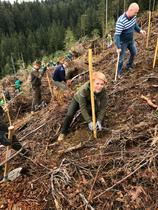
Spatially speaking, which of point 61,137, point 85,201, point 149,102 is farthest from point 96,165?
point 149,102

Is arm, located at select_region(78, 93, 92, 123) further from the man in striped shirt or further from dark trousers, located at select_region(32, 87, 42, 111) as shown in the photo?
dark trousers, located at select_region(32, 87, 42, 111)

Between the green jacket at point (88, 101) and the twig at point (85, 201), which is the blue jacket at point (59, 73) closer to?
the green jacket at point (88, 101)

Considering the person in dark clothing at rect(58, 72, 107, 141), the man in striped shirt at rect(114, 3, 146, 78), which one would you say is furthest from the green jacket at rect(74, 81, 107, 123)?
the man in striped shirt at rect(114, 3, 146, 78)

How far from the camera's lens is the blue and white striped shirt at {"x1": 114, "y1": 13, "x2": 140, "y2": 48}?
5.86m

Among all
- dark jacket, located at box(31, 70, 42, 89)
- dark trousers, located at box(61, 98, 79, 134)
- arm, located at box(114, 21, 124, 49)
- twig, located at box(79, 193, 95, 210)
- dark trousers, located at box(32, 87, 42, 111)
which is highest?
arm, located at box(114, 21, 124, 49)

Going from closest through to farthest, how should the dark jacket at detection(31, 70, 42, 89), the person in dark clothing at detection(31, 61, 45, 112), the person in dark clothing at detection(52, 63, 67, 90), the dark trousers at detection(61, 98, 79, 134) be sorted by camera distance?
the dark trousers at detection(61, 98, 79, 134) → the person in dark clothing at detection(52, 63, 67, 90) → the person in dark clothing at detection(31, 61, 45, 112) → the dark jacket at detection(31, 70, 42, 89)

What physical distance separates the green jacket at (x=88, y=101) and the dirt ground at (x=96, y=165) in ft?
1.05

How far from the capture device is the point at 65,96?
6.40m

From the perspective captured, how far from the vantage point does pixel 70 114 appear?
4.75 m

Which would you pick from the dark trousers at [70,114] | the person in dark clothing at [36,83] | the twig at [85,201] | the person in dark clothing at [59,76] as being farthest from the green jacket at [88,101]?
the person in dark clothing at [36,83]

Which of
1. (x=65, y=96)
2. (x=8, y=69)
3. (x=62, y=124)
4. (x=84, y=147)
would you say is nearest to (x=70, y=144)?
(x=84, y=147)

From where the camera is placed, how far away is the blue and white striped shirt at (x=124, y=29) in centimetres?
586

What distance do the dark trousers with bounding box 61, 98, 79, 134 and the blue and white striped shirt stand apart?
1.90 meters

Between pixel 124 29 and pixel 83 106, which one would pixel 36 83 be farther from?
pixel 83 106
